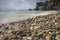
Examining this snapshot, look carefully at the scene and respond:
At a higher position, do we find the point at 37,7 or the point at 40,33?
the point at 40,33

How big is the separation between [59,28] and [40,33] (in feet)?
1.43

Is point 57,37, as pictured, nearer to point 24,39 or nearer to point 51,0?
point 24,39

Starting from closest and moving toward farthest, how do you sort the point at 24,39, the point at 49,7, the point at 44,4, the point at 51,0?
the point at 24,39 → the point at 51,0 → the point at 49,7 → the point at 44,4

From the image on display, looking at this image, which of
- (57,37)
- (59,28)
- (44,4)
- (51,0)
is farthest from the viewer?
(44,4)

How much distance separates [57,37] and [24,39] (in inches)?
21.5

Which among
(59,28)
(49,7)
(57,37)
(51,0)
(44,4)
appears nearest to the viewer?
(57,37)

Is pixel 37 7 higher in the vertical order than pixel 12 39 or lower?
lower

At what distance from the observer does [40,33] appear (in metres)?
2.79

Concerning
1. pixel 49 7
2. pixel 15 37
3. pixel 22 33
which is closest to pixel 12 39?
pixel 15 37

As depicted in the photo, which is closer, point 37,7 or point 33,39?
point 33,39

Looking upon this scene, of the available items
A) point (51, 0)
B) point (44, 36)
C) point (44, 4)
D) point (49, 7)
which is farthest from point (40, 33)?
point (44, 4)

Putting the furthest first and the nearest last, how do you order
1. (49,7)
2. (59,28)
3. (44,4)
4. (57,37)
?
(44,4) → (49,7) → (59,28) → (57,37)

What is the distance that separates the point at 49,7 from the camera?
843 inches

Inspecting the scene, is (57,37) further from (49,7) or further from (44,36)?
(49,7)
